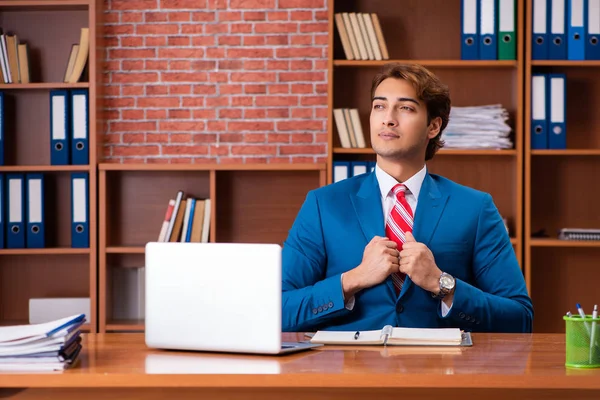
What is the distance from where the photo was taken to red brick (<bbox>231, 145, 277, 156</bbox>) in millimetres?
4203

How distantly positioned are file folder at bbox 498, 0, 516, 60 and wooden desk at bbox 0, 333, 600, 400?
2468 millimetres

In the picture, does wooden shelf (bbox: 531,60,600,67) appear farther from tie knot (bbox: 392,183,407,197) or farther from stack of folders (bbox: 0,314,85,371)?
stack of folders (bbox: 0,314,85,371)

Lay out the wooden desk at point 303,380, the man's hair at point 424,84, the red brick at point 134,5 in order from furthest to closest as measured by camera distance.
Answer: the red brick at point 134,5
the man's hair at point 424,84
the wooden desk at point 303,380

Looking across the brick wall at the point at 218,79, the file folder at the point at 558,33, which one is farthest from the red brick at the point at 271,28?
the file folder at the point at 558,33

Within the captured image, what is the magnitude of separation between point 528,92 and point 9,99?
2625 millimetres

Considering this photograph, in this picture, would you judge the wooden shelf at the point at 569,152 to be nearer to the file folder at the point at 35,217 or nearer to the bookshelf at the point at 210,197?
the bookshelf at the point at 210,197

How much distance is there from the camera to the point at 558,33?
3748mm

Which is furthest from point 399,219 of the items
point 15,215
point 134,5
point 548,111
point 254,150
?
point 134,5

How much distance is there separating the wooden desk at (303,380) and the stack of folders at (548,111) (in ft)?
7.76

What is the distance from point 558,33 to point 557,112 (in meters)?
0.37

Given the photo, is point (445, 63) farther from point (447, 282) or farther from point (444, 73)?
point (447, 282)

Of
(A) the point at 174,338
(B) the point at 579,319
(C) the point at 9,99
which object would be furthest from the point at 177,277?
(C) the point at 9,99

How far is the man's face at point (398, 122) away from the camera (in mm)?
2352

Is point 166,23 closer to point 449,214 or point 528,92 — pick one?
point 528,92
